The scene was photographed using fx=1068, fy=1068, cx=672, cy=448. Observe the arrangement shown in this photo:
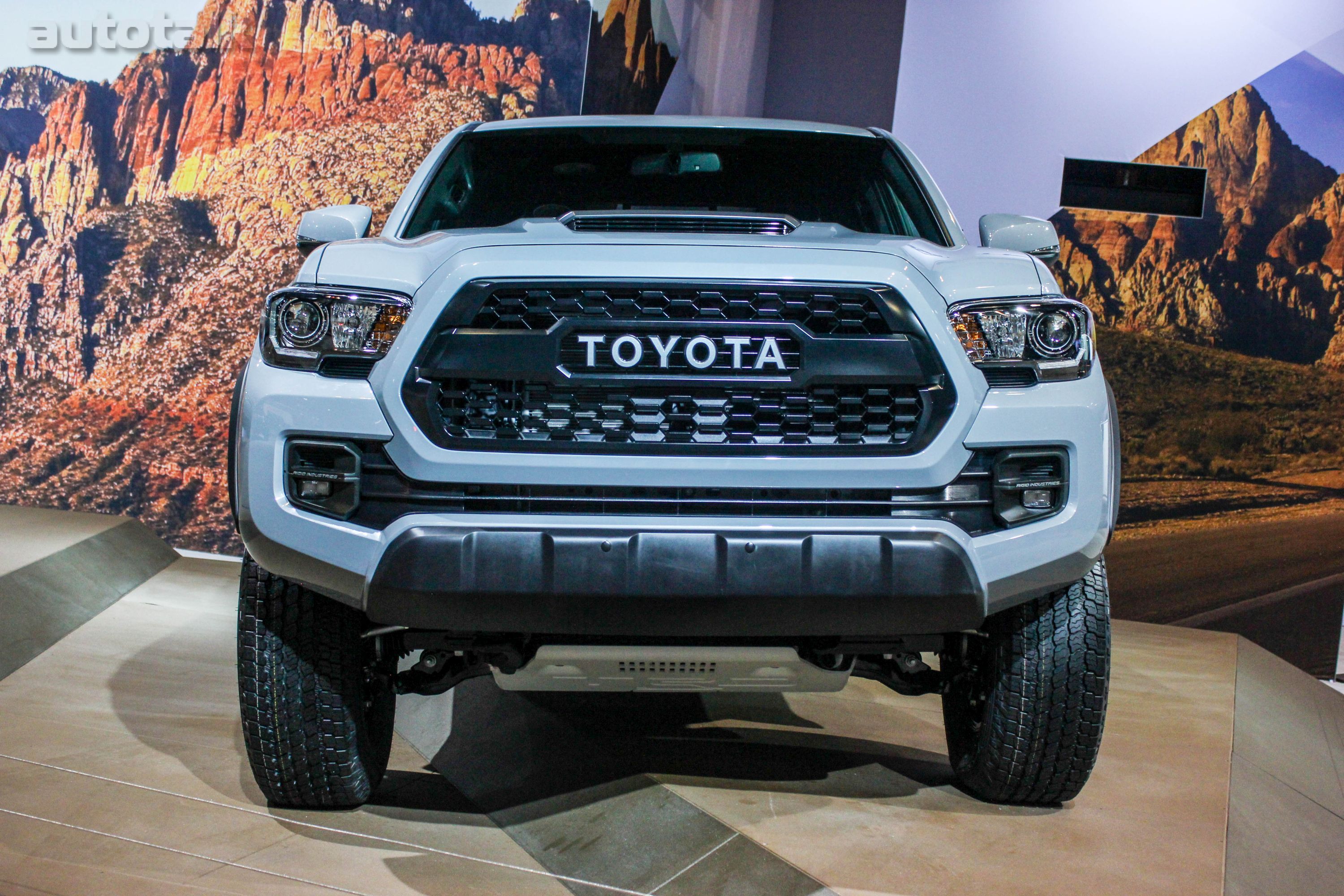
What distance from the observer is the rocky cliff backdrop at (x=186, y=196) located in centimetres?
633

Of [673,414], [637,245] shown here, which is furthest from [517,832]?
[637,245]

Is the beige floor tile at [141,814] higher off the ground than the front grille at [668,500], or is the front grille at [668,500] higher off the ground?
the front grille at [668,500]

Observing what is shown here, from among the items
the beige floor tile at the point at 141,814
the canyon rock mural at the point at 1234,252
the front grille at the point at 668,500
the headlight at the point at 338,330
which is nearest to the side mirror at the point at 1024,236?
the front grille at the point at 668,500

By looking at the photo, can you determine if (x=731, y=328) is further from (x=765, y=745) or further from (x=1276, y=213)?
(x=1276, y=213)

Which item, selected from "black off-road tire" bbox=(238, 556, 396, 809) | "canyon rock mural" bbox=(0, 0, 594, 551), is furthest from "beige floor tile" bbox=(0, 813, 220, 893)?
"canyon rock mural" bbox=(0, 0, 594, 551)

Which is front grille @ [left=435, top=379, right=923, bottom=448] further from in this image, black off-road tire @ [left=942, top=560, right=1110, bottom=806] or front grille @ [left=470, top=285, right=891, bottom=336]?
black off-road tire @ [left=942, top=560, right=1110, bottom=806]

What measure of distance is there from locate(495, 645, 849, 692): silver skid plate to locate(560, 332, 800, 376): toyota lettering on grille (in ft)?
1.85

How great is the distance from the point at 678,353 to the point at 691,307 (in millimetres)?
99

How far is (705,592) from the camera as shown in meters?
1.85

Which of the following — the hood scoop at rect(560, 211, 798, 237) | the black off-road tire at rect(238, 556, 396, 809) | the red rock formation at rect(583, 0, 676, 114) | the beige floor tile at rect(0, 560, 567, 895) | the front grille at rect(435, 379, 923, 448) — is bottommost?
the beige floor tile at rect(0, 560, 567, 895)

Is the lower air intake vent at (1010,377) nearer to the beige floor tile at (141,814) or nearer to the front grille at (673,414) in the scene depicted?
the front grille at (673,414)

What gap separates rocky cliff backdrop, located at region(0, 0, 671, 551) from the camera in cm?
633

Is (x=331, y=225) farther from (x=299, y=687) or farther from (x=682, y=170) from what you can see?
(x=299, y=687)

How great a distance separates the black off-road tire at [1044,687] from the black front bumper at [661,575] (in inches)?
17.4
